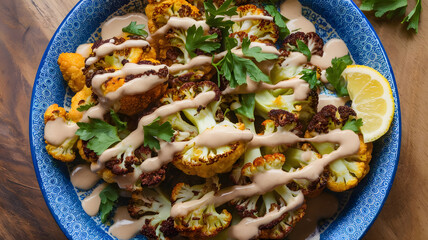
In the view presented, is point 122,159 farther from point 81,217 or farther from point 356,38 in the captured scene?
point 356,38

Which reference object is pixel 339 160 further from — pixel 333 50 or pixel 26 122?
pixel 26 122

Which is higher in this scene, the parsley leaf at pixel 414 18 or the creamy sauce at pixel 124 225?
the parsley leaf at pixel 414 18

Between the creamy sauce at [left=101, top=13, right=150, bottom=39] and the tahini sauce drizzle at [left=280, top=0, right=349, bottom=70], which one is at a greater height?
the creamy sauce at [left=101, top=13, right=150, bottom=39]

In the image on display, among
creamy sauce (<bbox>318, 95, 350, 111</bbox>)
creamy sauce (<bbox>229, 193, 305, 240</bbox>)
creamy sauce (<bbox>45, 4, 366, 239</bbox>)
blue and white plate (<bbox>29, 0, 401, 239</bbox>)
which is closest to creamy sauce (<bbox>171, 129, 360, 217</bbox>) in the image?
creamy sauce (<bbox>45, 4, 366, 239</bbox>)

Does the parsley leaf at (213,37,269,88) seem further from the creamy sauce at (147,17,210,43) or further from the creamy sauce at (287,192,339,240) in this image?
the creamy sauce at (287,192,339,240)

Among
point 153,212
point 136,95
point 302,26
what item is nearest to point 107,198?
point 153,212

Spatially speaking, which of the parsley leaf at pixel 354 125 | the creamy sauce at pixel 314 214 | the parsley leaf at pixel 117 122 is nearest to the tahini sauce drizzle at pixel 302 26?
the parsley leaf at pixel 354 125

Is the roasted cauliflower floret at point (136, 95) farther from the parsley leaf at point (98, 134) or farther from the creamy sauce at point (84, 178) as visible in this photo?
the creamy sauce at point (84, 178)
